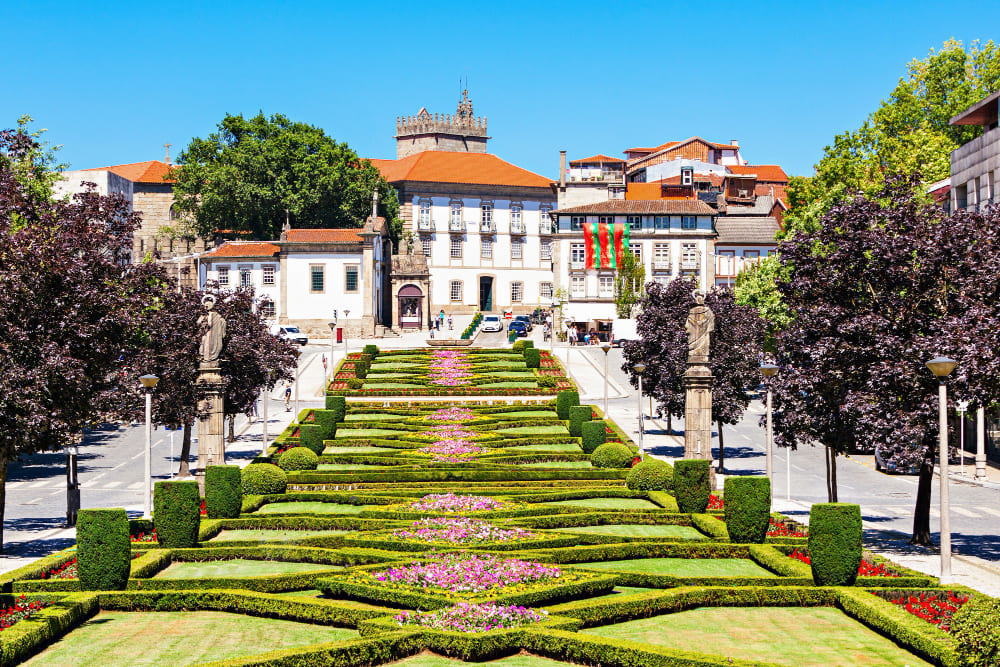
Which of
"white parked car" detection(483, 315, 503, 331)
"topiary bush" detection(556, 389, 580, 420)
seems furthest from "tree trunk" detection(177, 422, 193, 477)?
"white parked car" detection(483, 315, 503, 331)

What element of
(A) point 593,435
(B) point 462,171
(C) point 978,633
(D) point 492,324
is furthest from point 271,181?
(C) point 978,633

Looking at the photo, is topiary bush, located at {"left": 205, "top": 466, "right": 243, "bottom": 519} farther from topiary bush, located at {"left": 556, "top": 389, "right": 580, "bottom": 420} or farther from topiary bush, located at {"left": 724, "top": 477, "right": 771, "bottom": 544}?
topiary bush, located at {"left": 556, "top": 389, "right": 580, "bottom": 420}

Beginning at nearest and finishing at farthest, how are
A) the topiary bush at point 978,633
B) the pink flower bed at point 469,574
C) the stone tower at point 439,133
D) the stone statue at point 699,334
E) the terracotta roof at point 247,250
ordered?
the topiary bush at point 978,633 < the pink flower bed at point 469,574 < the stone statue at point 699,334 < the terracotta roof at point 247,250 < the stone tower at point 439,133

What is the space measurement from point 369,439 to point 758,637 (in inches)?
1031

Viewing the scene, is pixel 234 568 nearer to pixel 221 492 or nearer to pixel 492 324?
pixel 221 492

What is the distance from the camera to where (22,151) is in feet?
105

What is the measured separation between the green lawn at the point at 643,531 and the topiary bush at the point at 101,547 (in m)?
11.2

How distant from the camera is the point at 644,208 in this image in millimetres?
95750

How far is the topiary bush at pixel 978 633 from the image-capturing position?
13.9 meters

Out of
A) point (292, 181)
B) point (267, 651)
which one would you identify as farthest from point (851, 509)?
point (292, 181)

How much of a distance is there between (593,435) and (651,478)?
7.44 m

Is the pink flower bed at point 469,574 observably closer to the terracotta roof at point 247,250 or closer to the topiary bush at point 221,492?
the topiary bush at point 221,492

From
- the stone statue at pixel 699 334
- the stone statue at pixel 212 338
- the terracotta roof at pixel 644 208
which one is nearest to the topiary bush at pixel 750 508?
the stone statue at pixel 699 334

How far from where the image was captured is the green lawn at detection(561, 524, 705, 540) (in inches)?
1067
